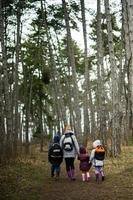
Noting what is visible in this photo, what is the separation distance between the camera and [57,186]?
12602 millimetres

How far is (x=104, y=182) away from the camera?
513 inches

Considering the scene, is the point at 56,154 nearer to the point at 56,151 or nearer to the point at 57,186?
the point at 56,151

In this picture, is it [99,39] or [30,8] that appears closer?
[99,39]

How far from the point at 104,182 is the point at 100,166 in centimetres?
67

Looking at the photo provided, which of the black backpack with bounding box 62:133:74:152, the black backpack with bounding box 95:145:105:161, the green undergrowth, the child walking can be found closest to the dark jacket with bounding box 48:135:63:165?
the black backpack with bounding box 62:133:74:152

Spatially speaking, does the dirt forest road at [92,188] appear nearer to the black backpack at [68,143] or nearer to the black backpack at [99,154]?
the black backpack at [99,154]

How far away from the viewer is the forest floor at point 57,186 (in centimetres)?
1058

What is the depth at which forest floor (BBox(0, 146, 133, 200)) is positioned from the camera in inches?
416

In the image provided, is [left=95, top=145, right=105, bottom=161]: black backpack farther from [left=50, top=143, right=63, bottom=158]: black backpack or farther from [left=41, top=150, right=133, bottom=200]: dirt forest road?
[left=50, top=143, right=63, bottom=158]: black backpack

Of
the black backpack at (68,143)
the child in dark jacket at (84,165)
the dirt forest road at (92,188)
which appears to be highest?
the black backpack at (68,143)

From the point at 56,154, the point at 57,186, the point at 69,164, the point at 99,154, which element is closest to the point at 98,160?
the point at 99,154

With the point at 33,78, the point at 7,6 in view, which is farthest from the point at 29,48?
the point at 7,6

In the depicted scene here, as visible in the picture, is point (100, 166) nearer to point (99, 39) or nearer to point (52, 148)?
point (52, 148)

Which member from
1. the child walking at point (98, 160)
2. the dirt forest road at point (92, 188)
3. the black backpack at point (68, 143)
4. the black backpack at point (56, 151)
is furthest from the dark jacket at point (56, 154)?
the child walking at point (98, 160)
